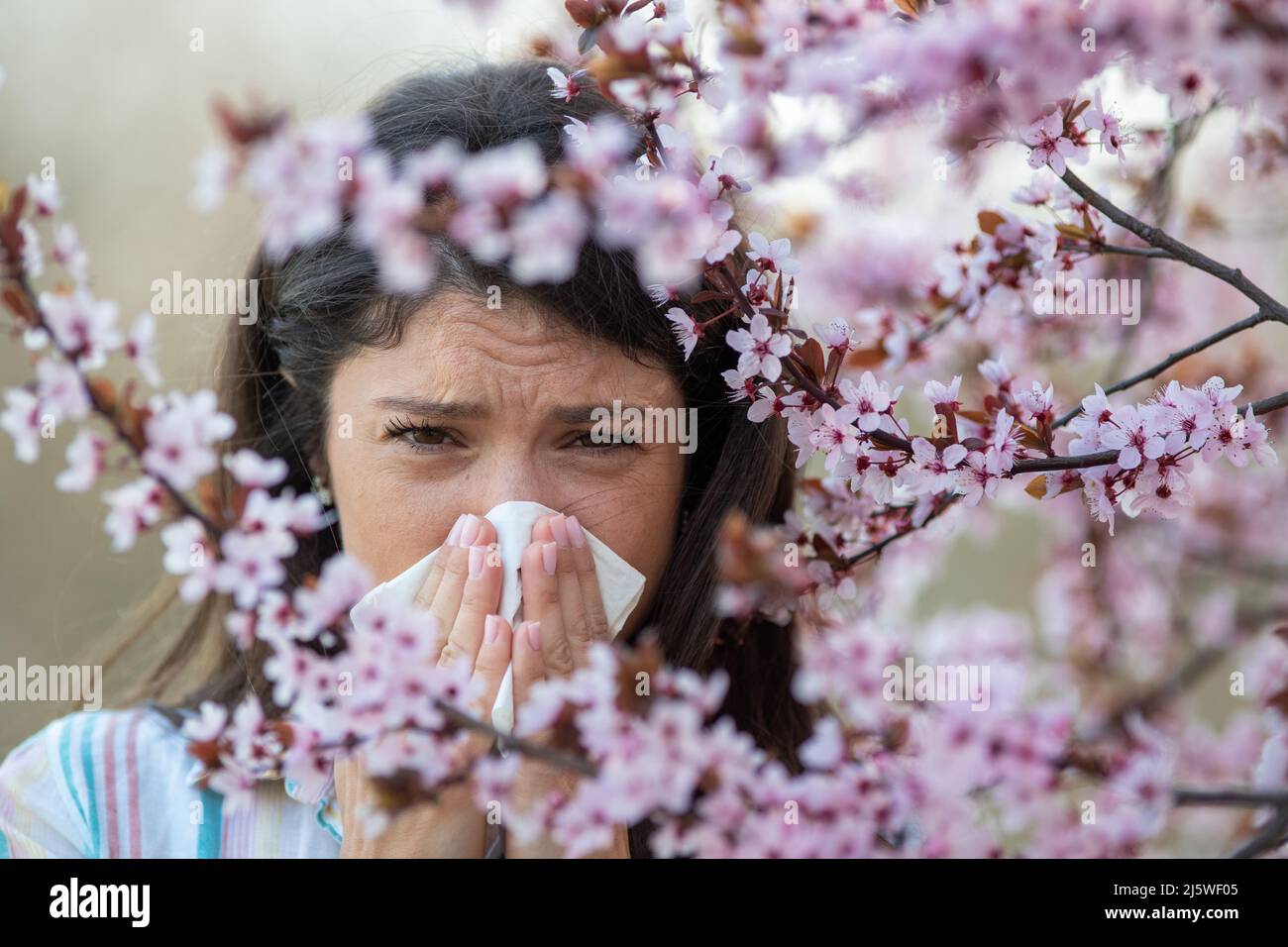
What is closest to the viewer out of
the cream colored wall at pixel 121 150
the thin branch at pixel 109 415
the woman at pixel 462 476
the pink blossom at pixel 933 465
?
the thin branch at pixel 109 415

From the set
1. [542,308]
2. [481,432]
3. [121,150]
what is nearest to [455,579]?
[481,432]

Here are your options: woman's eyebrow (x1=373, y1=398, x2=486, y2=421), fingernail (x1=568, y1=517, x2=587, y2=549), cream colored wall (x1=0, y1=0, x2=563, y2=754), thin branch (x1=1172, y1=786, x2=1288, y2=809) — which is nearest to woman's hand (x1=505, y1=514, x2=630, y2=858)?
fingernail (x1=568, y1=517, x2=587, y2=549)

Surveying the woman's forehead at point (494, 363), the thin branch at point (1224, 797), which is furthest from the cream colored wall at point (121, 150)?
the thin branch at point (1224, 797)

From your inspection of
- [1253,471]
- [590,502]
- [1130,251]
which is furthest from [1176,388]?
[1253,471]

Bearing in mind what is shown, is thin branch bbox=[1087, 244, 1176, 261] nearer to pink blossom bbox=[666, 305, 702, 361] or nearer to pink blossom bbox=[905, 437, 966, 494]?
pink blossom bbox=[905, 437, 966, 494]

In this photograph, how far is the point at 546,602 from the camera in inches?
37.8

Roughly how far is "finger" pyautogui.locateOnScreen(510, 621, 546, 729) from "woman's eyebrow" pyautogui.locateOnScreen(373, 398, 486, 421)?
0.21 metres

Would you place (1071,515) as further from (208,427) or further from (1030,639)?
(208,427)

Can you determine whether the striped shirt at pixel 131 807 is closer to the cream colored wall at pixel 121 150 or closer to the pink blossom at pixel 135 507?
the cream colored wall at pixel 121 150

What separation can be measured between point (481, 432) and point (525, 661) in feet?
0.74

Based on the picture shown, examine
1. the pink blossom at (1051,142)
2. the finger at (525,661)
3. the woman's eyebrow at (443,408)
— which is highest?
the pink blossom at (1051,142)

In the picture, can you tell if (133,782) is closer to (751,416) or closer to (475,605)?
(475,605)

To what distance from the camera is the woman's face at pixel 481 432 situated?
103 centimetres

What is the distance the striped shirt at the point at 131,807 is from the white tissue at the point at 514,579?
30 centimetres
